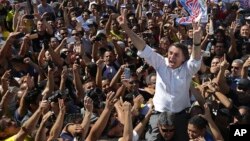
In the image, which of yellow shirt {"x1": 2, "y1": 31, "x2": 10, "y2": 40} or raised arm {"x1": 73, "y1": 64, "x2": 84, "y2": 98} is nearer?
raised arm {"x1": 73, "y1": 64, "x2": 84, "y2": 98}

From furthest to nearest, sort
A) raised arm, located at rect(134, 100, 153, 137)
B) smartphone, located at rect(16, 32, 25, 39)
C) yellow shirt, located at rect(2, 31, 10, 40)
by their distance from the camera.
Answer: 1. yellow shirt, located at rect(2, 31, 10, 40)
2. smartphone, located at rect(16, 32, 25, 39)
3. raised arm, located at rect(134, 100, 153, 137)

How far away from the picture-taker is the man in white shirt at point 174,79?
4.92 meters

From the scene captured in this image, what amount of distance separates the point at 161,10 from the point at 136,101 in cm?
668

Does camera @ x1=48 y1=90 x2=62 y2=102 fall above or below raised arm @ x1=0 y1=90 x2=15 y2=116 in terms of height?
above

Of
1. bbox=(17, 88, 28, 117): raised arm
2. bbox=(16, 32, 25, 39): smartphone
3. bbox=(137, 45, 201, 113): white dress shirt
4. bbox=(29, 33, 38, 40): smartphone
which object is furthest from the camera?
bbox=(29, 33, 38, 40): smartphone

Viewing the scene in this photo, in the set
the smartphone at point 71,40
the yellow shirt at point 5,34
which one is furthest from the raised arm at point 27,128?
the yellow shirt at point 5,34

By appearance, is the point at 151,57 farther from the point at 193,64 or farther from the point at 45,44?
the point at 45,44

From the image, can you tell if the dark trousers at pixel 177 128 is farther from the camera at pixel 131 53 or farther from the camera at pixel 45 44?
the camera at pixel 45 44

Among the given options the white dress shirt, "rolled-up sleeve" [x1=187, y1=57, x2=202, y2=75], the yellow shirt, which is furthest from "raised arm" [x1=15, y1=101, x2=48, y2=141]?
the yellow shirt

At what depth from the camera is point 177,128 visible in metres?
4.98

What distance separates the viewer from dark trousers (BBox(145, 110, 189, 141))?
196 inches

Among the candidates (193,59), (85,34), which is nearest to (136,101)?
(193,59)

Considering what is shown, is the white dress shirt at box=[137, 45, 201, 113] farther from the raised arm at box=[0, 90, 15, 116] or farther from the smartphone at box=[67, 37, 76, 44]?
the smartphone at box=[67, 37, 76, 44]

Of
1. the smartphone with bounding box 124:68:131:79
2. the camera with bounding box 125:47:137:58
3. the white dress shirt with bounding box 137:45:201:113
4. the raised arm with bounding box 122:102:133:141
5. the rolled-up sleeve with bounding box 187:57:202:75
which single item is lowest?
the camera with bounding box 125:47:137:58
